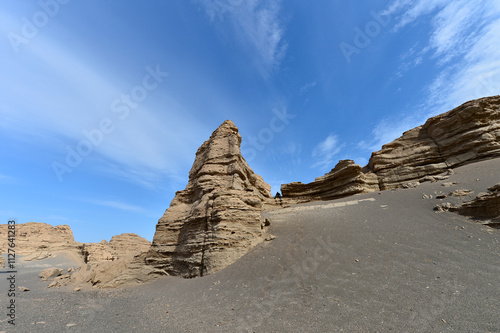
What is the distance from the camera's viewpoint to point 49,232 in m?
45.5

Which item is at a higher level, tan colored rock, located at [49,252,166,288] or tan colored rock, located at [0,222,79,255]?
tan colored rock, located at [0,222,79,255]

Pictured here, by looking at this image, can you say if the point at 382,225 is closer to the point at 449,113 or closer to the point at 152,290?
the point at 152,290

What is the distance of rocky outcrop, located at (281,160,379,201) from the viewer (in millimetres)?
27266

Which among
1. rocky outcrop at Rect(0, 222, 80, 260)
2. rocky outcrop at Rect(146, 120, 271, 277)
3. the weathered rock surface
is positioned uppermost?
rocky outcrop at Rect(0, 222, 80, 260)

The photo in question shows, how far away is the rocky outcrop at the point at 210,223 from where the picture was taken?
43.2ft

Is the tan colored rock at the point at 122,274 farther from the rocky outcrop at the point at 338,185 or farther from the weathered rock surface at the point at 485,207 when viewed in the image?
the rocky outcrop at the point at 338,185

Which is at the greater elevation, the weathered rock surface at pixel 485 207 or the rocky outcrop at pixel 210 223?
the rocky outcrop at pixel 210 223

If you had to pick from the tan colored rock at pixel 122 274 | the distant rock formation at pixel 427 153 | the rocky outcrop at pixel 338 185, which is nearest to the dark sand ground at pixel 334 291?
the tan colored rock at pixel 122 274

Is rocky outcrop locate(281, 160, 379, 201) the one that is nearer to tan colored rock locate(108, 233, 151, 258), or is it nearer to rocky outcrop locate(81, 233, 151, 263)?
rocky outcrop locate(81, 233, 151, 263)

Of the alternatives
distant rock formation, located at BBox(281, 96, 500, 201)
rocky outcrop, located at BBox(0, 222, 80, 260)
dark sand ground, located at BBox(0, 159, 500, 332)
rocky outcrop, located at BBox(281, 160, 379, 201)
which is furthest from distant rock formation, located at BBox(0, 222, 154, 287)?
distant rock formation, located at BBox(281, 96, 500, 201)

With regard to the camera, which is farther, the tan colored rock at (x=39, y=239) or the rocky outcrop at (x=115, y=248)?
the tan colored rock at (x=39, y=239)

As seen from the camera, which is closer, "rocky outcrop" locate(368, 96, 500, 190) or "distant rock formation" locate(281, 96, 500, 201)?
"rocky outcrop" locate(368, 96, 500, 190)

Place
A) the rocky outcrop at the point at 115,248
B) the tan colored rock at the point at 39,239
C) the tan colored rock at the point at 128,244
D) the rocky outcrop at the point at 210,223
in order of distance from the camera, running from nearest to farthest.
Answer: the rocky outcrop at the point at 210,223 < the rocky outcrop at the point at 115,248 < the tan colored rock at the point at 39,239 < the tan colored rock at the point at 128,244

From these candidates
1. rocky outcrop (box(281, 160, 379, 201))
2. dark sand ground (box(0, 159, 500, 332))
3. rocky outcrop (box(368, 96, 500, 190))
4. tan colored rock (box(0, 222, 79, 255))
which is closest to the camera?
dark sand ground (box(0, 159, 500, 332))
